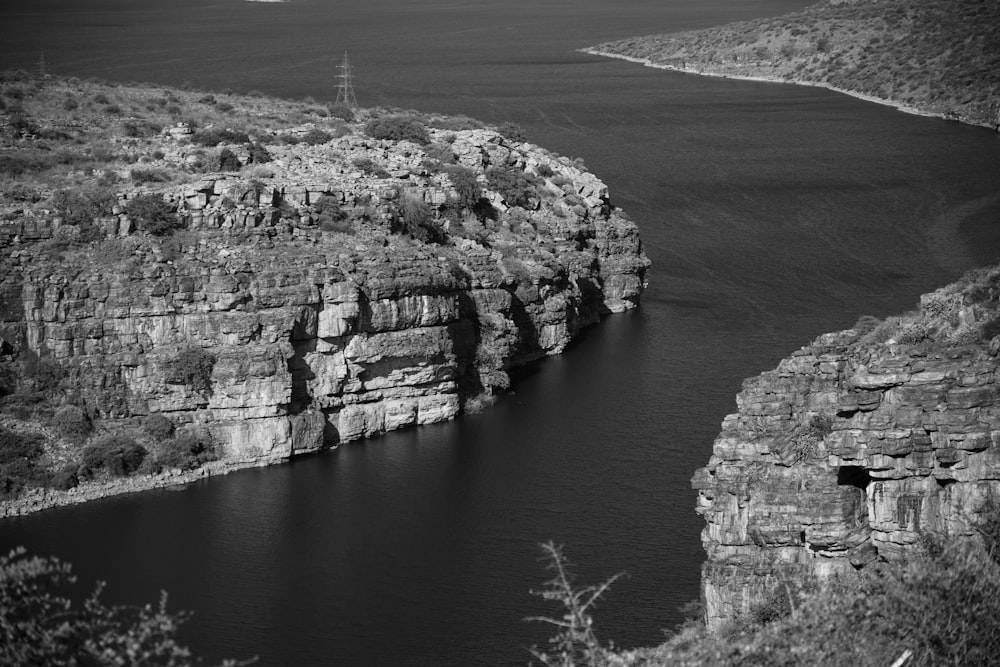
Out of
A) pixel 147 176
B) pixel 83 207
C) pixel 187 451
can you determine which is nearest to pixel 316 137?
pixel 147 176

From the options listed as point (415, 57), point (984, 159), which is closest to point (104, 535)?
point (984, 159)

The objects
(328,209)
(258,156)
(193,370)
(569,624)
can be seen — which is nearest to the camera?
(569,624)

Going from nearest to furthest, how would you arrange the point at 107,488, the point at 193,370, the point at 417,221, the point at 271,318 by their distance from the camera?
the point at 107,488 → the point at 193,370 → the point at 271,318 → the point at 417,221

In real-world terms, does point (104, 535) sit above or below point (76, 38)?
below

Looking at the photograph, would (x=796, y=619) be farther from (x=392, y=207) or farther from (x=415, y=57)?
(x=415, y=57)

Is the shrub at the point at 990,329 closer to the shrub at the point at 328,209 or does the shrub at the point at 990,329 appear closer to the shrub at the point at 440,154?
the shrub at the point at 328,209

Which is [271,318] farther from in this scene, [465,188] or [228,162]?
[465,188]
